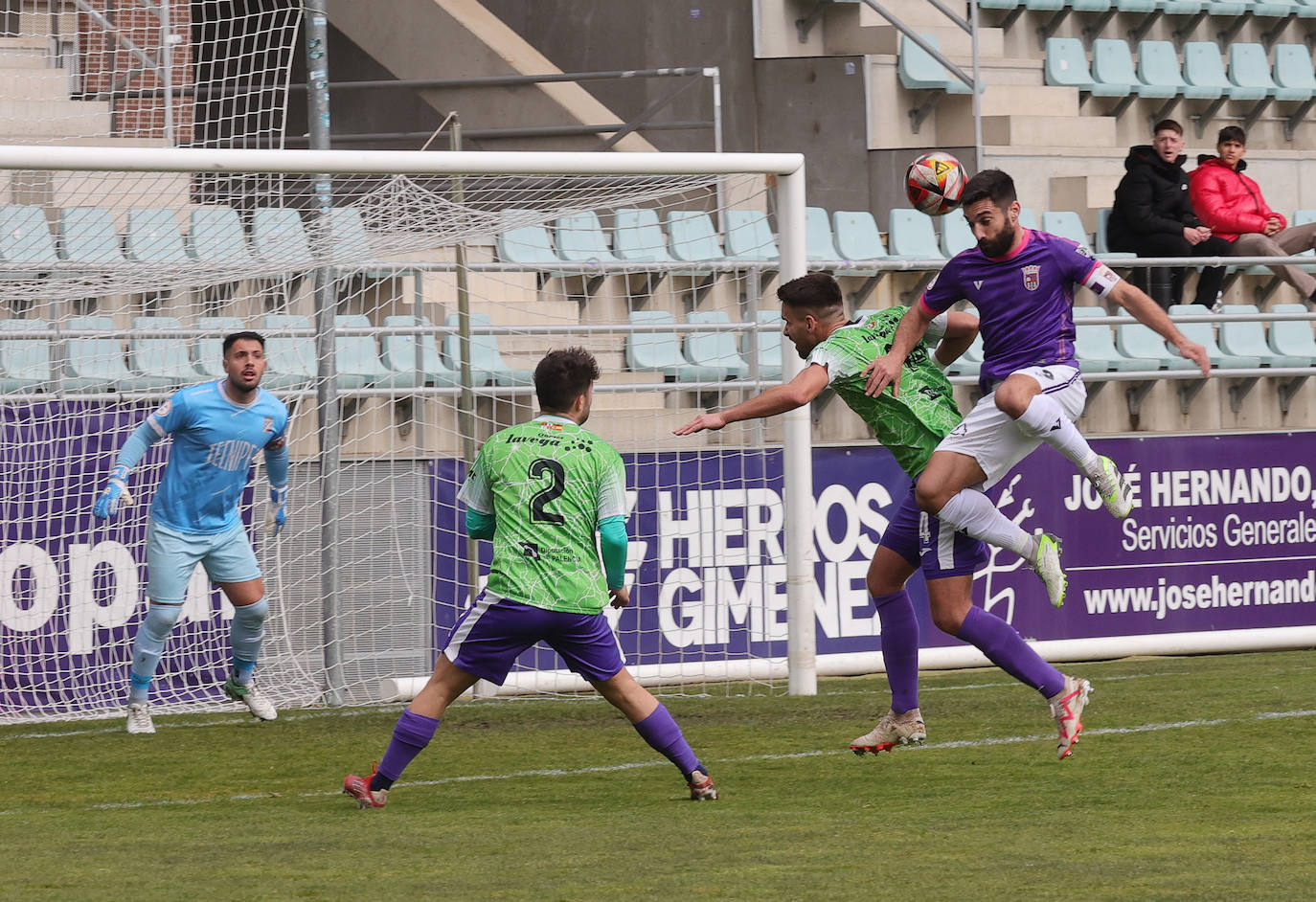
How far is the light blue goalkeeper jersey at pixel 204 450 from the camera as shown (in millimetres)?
8898

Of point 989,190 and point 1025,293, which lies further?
point 1025,293

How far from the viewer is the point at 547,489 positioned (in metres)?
5.91

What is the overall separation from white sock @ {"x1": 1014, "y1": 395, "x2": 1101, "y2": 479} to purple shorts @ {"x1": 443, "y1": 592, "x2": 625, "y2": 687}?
1750 mm

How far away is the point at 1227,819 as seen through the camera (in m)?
5.47

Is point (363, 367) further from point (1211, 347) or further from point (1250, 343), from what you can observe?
point (1250, 343)

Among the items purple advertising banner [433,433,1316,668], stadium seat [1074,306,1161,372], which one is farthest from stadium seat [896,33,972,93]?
purple advertising banner [433,433,1316,668]

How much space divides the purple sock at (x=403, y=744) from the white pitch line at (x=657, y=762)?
0.60 m

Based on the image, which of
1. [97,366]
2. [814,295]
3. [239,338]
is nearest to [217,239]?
[97,366]

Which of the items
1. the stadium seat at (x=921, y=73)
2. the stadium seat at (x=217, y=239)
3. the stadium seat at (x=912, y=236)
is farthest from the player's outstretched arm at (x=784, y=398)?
the stadium seat at (x=921, y=73)

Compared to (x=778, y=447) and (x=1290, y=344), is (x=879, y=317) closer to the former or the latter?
(x=778, y=447)

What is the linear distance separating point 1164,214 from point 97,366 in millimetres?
8082

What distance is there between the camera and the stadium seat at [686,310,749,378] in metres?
11.3

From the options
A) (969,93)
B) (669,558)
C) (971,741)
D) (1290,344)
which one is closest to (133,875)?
(971,741)

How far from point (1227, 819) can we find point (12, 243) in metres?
6.98
